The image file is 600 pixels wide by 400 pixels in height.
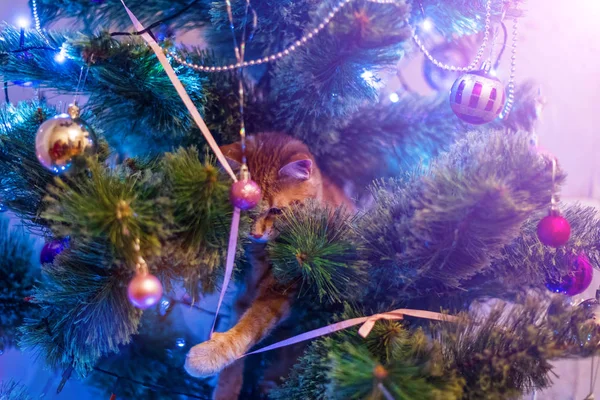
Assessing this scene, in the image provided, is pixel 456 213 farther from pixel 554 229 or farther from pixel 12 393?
pixel 12 393

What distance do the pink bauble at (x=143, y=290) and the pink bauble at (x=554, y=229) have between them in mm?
370

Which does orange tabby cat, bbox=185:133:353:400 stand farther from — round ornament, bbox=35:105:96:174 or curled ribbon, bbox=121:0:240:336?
round ornament, bbox=35:105:96:174

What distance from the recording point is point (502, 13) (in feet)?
1.83

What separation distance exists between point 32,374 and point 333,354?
0.84m

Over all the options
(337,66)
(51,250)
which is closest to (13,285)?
(51,250)

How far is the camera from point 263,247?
2.24ft

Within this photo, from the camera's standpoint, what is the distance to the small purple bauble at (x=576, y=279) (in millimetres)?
501

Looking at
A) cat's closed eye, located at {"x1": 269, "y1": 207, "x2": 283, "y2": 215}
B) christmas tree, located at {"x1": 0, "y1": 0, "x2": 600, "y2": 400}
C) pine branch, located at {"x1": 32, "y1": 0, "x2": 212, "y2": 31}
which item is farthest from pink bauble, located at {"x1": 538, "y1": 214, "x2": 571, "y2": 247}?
pine branch, located at {"x1": 32, "y1": 0, "x2": 212, "y2": 31}

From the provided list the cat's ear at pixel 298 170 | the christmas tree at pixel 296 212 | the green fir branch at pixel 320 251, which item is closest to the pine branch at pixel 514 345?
the christmas tree at pixel 296 212

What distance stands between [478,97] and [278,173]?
331 millimetres

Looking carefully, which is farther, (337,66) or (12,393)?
(12,393)

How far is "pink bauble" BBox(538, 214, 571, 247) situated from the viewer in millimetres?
422

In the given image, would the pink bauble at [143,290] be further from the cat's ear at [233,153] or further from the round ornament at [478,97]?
the round ornament at [478,97]

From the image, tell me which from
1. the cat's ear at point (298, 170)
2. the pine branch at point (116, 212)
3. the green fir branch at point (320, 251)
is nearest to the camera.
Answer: the pine branch at point (116, 212)
